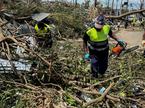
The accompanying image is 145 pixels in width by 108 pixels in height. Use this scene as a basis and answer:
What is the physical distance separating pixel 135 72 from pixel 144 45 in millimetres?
2258

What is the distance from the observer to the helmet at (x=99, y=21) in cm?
718

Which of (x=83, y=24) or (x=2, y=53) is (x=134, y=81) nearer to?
(x=2, y=53)

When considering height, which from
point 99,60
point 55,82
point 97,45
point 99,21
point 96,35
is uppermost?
point 99,21

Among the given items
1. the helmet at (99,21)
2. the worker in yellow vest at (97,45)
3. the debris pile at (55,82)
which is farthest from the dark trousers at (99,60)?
the helmet at (99,21)

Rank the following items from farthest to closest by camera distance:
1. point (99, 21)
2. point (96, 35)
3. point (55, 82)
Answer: point (96, 35)
point (99, 21)
point (55, 82)

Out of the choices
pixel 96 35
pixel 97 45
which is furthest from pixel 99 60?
pixel 96 35

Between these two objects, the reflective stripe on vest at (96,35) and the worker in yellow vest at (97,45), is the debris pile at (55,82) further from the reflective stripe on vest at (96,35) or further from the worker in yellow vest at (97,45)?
the reflective stripe on vest at (96,35)

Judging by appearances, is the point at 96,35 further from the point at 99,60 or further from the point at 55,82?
the point at 55,82

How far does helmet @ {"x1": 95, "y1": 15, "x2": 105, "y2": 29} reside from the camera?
718 cm

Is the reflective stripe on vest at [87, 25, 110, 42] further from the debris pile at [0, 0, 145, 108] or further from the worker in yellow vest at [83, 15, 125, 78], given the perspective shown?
the debris pile at [0, 0, 145, 108]

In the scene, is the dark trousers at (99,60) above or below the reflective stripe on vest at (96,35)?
below

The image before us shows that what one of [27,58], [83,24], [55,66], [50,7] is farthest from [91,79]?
[50,7]

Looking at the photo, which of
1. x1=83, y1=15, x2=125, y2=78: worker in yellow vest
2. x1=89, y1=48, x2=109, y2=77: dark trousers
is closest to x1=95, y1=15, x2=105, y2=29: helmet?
→ x1=83, y1=15, x2=125, y2=78: worker in yellow vest

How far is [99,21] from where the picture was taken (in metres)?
7.27
